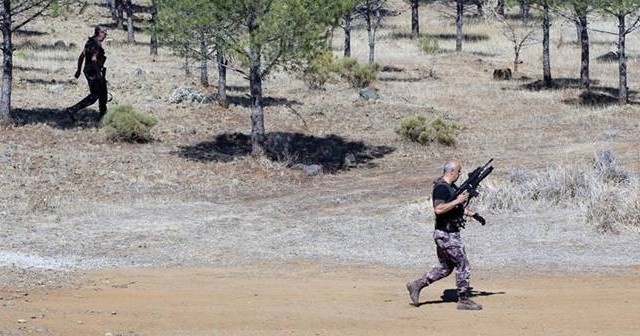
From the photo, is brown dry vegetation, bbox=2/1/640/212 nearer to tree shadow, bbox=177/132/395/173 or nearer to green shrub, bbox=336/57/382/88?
tree shadow, bbox=177/132/395/173

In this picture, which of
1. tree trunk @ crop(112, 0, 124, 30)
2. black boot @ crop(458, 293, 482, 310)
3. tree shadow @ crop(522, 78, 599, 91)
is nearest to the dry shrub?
black boot @ crop(458, 293, 482, 310)

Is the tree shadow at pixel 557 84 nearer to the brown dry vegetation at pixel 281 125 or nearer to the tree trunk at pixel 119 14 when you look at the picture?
the brown dry vegetation at pixel 281 125

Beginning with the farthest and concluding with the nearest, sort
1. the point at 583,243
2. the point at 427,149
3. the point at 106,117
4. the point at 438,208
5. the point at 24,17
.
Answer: the point at 24,17 → the point at 427,149 → the point at 106,117 → the point at 583,243 → the point at 438,208

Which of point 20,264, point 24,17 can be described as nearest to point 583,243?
point 20,264

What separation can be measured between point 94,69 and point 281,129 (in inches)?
206

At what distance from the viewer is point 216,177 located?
2158cm

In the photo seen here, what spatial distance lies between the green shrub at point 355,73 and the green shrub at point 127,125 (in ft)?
40.8

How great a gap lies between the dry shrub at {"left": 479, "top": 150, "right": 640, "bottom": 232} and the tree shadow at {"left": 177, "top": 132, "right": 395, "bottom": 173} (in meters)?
6.01

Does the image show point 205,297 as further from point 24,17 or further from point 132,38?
point 24,17

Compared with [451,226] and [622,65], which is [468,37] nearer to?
[622,65]

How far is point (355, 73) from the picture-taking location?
35656 mm

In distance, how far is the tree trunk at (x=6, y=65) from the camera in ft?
77.0

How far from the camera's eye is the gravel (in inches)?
543

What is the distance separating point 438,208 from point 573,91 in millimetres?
27459
